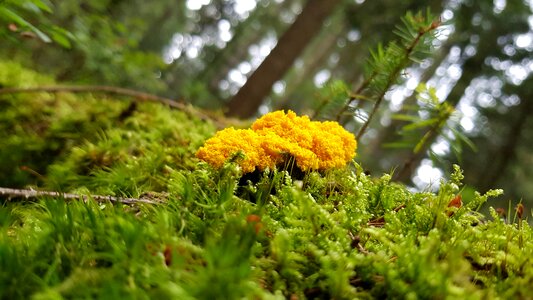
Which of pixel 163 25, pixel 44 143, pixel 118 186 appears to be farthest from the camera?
pixel 163 25

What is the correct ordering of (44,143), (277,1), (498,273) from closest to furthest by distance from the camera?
(498,273) → (44,143) → (277,1)

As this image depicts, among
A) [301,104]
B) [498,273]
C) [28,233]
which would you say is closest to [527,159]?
[301,104]

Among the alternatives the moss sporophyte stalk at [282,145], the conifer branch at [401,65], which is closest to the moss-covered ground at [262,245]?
the moss sporophyte stalk at [282,145]

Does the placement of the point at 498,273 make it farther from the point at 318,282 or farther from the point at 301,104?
the point at 301,104

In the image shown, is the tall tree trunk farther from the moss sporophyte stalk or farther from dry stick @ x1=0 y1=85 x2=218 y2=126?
the moss sporophyte stalk

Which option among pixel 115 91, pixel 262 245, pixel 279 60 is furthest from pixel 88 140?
pixel 279 60
